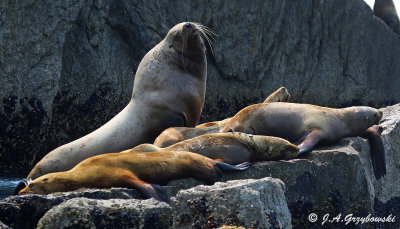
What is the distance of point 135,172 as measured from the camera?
492cm

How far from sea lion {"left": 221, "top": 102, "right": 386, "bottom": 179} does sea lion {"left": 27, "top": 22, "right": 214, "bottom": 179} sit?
78 cm

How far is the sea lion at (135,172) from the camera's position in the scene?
15.6 ft

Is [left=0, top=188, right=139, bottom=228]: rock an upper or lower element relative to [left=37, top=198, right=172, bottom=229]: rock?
lower

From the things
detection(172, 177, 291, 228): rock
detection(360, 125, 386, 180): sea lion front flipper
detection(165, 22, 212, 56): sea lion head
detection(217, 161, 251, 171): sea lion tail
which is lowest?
detection(360, 125, 386, 180): sea lion front flipper

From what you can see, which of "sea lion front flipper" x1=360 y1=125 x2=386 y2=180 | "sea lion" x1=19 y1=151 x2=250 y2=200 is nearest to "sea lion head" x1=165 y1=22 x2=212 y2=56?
"sea lion front flipper" x1=360 y1=125 x2=386 y2=180

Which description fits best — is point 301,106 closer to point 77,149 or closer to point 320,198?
point 320,198

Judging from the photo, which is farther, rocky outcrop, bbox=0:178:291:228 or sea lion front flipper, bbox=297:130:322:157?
sea lion front flipper, bbox=297:130:322:157

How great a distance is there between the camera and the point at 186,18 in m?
15.6

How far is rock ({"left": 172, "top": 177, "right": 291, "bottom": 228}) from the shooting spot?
387cm

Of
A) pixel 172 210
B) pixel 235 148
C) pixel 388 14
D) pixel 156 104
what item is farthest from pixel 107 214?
pixel 388 14

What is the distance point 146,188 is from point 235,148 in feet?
4.50

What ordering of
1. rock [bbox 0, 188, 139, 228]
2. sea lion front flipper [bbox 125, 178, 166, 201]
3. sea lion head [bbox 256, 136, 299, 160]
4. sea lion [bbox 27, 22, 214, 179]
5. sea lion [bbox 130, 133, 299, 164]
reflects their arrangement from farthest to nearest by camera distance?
sea lion [bbox 27, 22, 214, 179] < sea lion head [bbox 256, 136, 299, 160] < sea lion [bbox 130, 133, 299, 164] < sea lion front flipper [bbox 125, 178, 166, 201] < rock [bbox 0, 188, 139, 228]

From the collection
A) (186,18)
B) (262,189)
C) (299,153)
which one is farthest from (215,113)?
(262,189)

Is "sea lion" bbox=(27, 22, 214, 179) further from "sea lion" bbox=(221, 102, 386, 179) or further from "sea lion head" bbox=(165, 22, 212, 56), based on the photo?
"sea lion" bbox=(221, 102, 386, 179)
